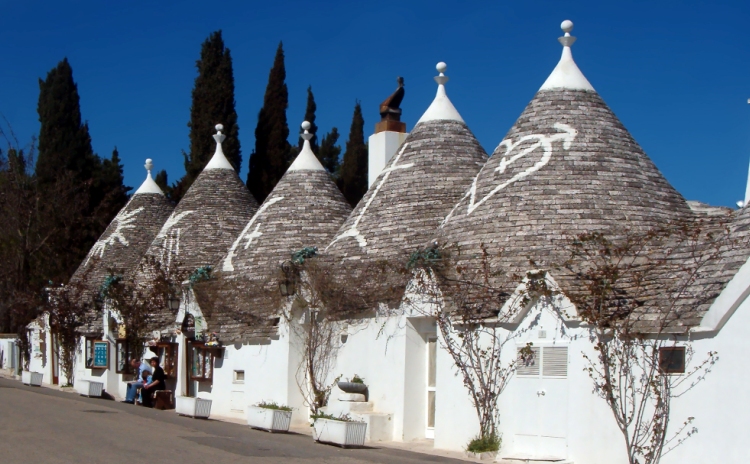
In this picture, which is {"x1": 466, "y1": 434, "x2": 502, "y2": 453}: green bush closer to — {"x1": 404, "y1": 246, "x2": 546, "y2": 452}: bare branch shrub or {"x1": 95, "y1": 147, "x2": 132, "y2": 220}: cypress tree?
{"x1": 404, "y1": 246, "x2": 546, "y2": 452}: bare branch shrub

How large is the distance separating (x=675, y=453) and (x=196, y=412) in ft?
35.1

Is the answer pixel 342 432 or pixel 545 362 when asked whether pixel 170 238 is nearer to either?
pixel 342 432

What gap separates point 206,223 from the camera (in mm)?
26594

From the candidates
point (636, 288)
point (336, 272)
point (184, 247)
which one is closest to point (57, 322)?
point (184, 247)

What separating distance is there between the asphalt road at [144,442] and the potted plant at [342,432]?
0.21 m

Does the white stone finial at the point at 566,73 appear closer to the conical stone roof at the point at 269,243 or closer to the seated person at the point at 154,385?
the conical stone roof at the point at 269,243

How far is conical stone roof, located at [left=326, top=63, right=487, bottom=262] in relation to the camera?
18453 mm

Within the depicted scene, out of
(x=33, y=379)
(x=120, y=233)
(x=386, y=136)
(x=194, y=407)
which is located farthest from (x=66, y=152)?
(x=194, y=407)

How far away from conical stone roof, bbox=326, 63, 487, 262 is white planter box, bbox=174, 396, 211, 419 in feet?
12.9

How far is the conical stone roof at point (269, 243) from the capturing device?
21.3 meters

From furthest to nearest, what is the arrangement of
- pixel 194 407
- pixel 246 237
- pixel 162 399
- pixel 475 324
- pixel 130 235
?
1. pixel 130 235
2. pixel 246 237
3. pixel 162 399
4. pixel 194 407
5. pixel 475 324

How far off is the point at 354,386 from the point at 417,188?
167 inches

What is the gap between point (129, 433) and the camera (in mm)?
14672

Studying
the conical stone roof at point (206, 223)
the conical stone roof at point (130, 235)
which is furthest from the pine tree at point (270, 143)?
the conical stone roof at point (206, 223)
